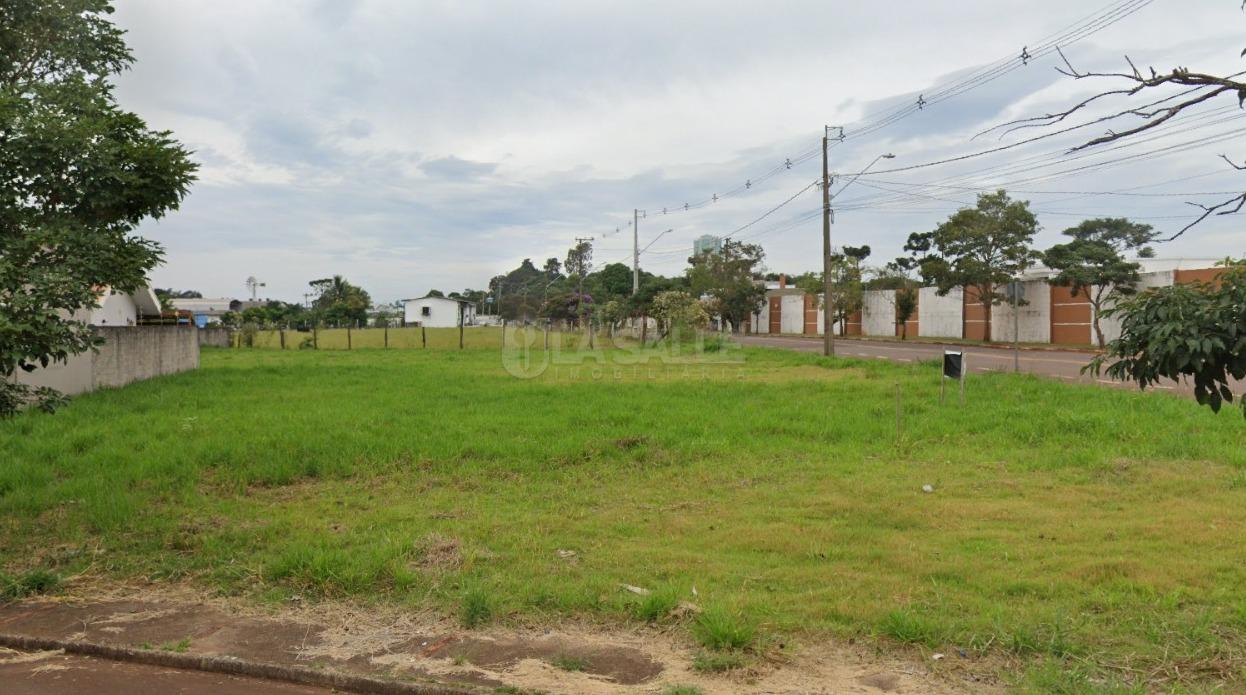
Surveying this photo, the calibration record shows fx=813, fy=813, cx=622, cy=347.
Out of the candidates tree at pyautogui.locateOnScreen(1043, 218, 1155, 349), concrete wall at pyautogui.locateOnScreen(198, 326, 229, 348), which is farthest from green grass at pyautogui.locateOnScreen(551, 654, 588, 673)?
concrete wall at pyautogui.locateOnScreen(198, 326, 229, 348)

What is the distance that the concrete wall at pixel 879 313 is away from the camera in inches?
2007

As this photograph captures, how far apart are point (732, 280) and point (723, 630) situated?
201 feet

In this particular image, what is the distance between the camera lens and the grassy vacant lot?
4523mm

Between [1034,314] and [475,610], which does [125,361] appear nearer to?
[475,610]

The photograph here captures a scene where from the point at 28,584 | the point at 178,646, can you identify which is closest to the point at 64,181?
the point at 28,584

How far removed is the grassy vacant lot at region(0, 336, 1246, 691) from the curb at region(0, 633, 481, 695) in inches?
31.6

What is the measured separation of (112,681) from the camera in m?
4.03

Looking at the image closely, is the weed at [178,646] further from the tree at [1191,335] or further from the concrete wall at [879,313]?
the concrete wall at [879,313]

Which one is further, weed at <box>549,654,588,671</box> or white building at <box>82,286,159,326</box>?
white building at <box>82,286,159,326</box>

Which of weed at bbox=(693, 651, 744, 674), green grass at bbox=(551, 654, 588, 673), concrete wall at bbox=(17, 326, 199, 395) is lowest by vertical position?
green grass at bbox=(551, 654, 588, 673)

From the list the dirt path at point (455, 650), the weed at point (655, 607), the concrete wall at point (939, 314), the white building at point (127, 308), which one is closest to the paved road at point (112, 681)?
the dirt path at point (455, 650)

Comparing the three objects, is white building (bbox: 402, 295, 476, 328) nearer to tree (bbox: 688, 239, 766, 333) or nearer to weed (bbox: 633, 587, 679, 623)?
tree (bbox: 688, 239, 766, 333)

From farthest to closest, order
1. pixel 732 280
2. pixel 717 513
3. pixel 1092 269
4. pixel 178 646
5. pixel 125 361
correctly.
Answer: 1. pixel 732 280
2. pixel 1092 269
3. pixel 125 361
4. pixel 717 513
5. pixel 178 646

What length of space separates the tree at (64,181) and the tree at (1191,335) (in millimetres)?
5944
